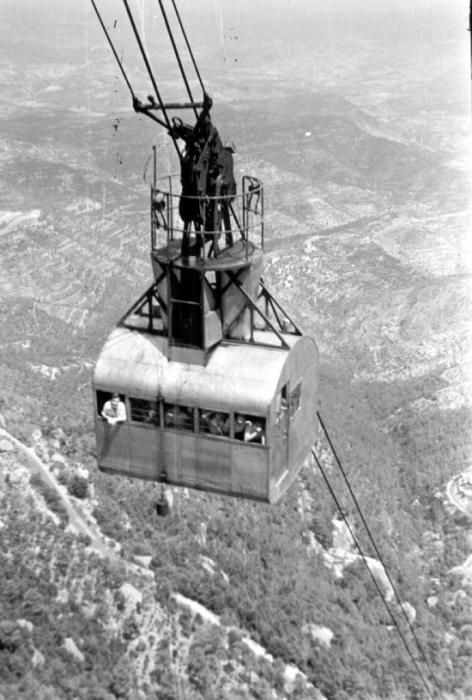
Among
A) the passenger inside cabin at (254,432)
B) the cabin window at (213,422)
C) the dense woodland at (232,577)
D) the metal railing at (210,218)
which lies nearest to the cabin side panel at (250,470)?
the passenger inside cabin at (254,432)

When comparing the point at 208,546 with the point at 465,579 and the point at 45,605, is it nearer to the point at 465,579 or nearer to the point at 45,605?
the point at 45,605

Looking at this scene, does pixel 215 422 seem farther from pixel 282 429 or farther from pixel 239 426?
pixel 282 429

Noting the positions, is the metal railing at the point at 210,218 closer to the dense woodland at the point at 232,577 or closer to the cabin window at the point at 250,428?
the cabin window at the point at 250,428

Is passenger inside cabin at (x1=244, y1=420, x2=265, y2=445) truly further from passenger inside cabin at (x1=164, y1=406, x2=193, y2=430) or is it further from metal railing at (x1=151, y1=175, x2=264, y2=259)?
metal railing at (x1=151, y1=175, x2=264, y2=259)

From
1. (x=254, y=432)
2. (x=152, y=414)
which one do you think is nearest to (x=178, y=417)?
(x=152, y=414)

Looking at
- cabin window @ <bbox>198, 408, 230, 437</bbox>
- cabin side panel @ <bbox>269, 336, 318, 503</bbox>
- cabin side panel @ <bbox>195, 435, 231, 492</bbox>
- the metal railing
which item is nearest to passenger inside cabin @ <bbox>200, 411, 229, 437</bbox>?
cabin window @ <bbox>198, 408, 230, 437</bbox>
